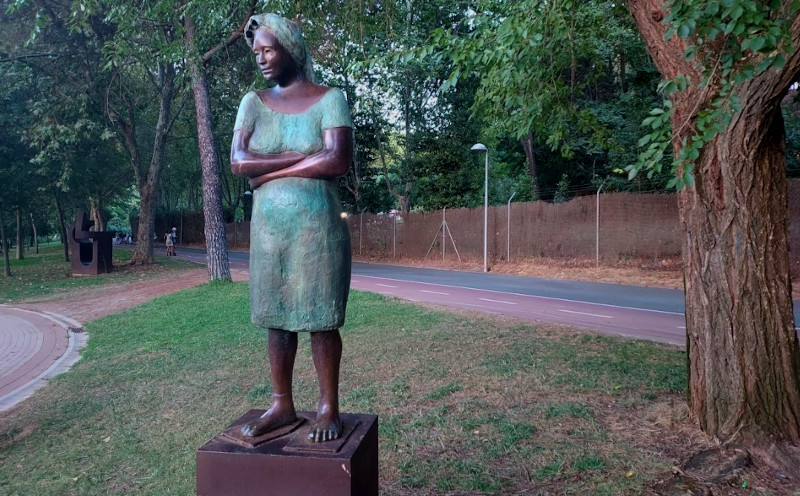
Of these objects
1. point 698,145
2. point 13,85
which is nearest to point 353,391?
point 698,145

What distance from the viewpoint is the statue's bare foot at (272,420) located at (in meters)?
3.10

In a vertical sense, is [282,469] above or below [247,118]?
below

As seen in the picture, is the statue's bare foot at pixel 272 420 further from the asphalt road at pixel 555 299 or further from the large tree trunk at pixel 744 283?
the asphalt road at pixel 555 299

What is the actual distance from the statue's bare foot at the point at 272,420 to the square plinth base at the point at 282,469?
80 mm

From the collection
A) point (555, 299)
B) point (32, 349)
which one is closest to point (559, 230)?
point (555, 299)

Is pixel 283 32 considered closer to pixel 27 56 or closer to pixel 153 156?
pixel 27 56

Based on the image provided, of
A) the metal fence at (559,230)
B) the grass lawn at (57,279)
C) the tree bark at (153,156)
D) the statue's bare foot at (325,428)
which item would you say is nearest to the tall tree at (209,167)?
the grass lawn at (57,279)

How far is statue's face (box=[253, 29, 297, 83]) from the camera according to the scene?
3156 millimetres

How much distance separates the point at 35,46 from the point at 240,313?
46.5 ft

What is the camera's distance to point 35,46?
19.5m

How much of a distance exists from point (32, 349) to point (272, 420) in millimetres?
8017

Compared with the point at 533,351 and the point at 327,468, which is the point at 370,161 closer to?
the point at 533,351

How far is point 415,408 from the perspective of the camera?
541cm

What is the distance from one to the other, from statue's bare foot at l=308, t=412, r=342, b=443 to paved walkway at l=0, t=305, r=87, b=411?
4.83m
